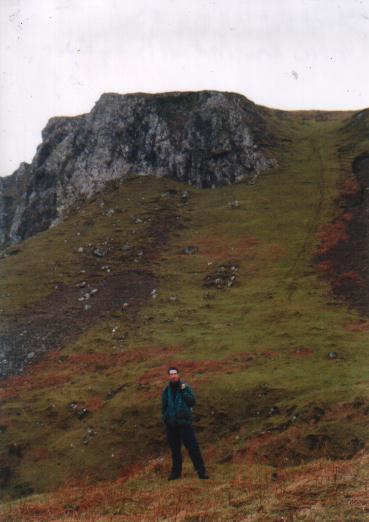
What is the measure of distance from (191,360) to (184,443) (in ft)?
68.7

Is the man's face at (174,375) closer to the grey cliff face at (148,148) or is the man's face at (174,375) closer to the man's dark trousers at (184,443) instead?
the man's dark trousers at (184,443)

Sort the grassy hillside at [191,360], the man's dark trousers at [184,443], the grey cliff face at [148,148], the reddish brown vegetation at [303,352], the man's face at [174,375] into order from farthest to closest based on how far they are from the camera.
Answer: the grey cliff face at [148,148]
the reddish brown vegetation at [303,352]
the man's dark trousers at [184,443]
the man's face at [174,375]
the grassy hillside at [191,360]

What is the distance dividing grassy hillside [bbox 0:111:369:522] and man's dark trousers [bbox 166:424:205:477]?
34.2 inches

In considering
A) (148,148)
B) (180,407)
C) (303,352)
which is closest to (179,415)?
(180,407)

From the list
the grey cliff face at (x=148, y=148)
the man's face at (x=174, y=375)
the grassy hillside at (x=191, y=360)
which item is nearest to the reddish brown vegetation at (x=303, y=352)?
the grassy hillside at (x=191, y=360)

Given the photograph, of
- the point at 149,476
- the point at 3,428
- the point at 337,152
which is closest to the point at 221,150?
the point at 337,152

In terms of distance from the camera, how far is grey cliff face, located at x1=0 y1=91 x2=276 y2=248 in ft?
343

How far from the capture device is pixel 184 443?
62.1 ft

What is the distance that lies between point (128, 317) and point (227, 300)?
34.5 ft

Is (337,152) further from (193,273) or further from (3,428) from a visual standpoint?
(3,428)

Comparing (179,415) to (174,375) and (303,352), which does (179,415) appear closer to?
(174,375)

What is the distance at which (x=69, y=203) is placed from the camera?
10762 centimetres

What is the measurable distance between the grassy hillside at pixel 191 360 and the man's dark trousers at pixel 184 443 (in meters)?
0.87

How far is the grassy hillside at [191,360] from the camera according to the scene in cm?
1800
